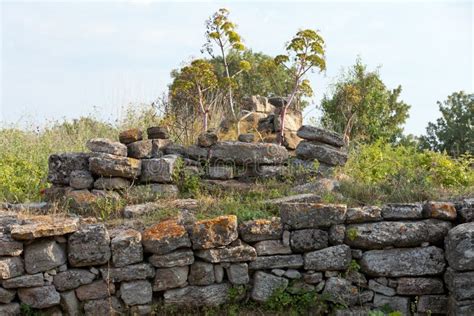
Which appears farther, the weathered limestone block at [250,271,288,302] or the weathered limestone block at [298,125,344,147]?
the weathered limestone block at [298,125,344,147]

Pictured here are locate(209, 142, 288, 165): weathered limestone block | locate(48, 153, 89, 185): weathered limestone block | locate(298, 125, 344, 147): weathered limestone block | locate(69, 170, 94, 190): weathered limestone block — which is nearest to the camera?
locate(69, 170, 94, 190): weathered limestone block

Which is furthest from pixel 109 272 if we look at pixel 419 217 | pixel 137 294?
pixel 419 217

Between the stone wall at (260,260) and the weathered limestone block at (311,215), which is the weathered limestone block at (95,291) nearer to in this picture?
the stone wall at (260,260)

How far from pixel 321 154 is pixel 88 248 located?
3.75 m

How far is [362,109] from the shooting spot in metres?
13.4

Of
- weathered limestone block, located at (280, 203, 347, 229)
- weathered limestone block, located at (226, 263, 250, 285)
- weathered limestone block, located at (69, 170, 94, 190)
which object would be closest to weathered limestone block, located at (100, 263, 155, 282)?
weathered limestone block, located at (226, 263, 250, 285)

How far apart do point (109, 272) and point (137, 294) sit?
0.38 metres

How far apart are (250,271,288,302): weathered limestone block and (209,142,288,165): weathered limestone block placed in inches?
84.1

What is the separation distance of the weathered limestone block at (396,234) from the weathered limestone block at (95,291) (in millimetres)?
2667

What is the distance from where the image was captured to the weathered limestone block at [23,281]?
5.96m

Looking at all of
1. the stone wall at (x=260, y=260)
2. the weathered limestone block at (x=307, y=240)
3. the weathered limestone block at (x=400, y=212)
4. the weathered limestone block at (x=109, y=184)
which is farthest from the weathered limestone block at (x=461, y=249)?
Answer: the weathered limestone block at (x=109, y=184)

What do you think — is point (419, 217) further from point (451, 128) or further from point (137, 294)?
point (451, 128)

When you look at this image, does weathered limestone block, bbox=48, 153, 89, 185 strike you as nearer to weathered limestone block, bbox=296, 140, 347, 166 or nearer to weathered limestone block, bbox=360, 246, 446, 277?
weathered limestone block, bbox=296, 140, 347, 166

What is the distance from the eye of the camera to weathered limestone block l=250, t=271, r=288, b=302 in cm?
635
